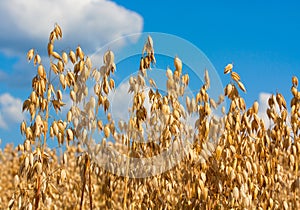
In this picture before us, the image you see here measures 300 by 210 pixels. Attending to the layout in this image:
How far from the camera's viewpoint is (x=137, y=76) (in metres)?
3.16

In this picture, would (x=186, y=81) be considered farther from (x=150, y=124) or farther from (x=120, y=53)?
(x=120, y=53)

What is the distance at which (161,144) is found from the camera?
10.9ft

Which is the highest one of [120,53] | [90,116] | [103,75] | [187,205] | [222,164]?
[120,53]

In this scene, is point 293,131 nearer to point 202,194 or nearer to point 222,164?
point 222,164

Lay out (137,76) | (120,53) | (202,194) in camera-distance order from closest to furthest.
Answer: (202,194), (137,76), (120,53)

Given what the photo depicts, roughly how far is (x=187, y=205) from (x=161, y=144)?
0.46m

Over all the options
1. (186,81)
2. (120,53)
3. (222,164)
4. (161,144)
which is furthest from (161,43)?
(222,164)

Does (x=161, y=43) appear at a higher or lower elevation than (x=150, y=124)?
higher

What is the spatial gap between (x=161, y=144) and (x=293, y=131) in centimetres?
113

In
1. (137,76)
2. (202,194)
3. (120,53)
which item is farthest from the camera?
(120,53)

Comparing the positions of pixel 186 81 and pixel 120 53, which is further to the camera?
pixel 120 53

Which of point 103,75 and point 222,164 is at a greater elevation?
point 103,75

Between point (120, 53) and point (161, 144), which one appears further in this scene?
point (120, 53)

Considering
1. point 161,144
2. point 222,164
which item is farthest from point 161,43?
point 222,164
